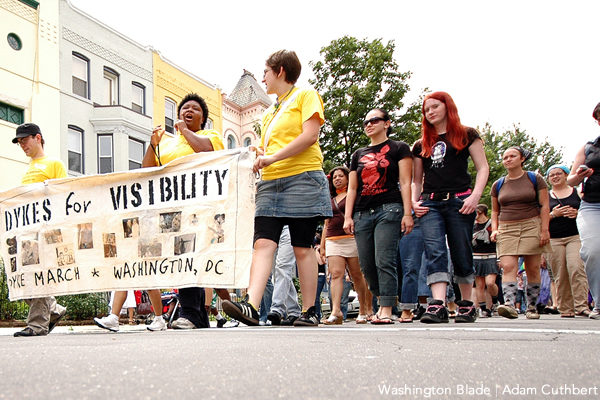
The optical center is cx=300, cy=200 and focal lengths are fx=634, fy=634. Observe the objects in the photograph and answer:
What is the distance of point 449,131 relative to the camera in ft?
17.9

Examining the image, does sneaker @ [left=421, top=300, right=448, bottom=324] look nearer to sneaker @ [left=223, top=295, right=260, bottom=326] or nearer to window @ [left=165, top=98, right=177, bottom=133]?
sneaker @ [left=223, top=295, right=260, bottom=326]

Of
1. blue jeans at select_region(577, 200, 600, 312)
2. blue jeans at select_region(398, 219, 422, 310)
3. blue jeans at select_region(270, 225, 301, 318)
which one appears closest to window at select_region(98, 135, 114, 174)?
blue jeans at select_region(270, 225, 301, 318)

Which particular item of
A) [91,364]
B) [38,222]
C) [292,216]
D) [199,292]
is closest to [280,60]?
[292,216]

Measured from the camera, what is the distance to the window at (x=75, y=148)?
2370cm

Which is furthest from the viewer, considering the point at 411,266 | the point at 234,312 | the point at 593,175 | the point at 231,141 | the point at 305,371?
the point at 231,141

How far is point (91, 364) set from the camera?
2137 millimetres

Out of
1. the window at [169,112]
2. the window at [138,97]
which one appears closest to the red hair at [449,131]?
the window at [138,97]

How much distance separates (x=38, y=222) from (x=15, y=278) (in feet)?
1.77

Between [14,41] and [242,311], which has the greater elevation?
[14,41]

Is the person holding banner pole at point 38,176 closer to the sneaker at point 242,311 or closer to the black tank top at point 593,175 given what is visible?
the sneaker at point 242,311

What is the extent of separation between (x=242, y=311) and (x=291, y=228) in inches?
33.5

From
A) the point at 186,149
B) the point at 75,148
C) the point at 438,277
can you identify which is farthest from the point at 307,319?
the point at 75,148

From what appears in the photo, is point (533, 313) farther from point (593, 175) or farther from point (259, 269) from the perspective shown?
point (259, 269)

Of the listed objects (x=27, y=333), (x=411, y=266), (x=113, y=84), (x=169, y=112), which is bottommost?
(x=27, y=333)
